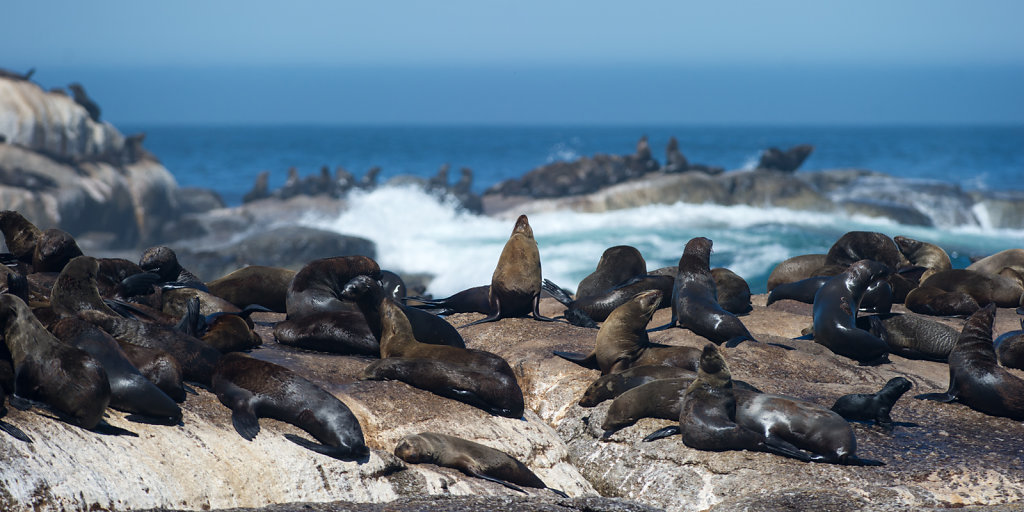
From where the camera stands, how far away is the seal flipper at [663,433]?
20.0 ft

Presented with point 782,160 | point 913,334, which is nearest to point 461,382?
point 913,334

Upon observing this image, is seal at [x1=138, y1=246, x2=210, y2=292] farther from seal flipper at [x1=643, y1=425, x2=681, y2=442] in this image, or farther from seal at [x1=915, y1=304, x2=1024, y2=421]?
seal at [x1=915, y1=304, x2=1024, y2=421]

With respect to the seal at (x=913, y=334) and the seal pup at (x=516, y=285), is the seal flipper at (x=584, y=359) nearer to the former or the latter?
the seal pup at (x=516, y=285)

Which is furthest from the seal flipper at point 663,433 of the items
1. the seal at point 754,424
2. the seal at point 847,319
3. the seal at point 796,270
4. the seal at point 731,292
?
the seal at point 796,270

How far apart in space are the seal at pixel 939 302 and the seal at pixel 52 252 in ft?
25.1

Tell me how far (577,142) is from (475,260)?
94.9m

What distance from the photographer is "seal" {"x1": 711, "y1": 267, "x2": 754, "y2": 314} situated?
30.0 feet

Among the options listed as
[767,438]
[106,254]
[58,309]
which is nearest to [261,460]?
[58,309]

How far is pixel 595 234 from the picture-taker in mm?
27141

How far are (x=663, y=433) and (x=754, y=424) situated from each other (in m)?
0.56

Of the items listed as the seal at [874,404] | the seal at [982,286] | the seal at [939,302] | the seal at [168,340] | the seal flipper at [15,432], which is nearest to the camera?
the seal flipper at [15,432]

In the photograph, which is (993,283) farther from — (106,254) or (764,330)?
(106,254)

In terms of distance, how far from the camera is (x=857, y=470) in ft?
18.4

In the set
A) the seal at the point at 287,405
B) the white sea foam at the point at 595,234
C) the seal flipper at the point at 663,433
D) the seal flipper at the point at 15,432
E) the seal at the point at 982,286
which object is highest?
the seal at the point at 982,286
